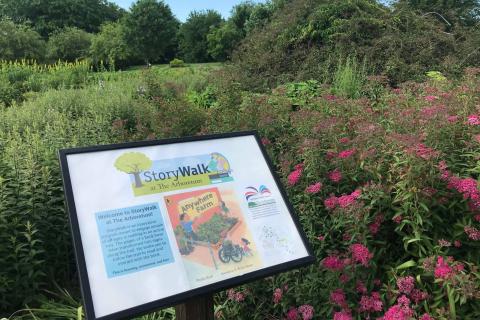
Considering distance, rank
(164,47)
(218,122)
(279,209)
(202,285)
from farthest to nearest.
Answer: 1. (164,47)
2. (218,122)
3. (279,209)
4. (202,285)

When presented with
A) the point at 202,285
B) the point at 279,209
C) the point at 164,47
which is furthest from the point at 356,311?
the point at 164,47

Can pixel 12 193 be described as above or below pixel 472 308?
above

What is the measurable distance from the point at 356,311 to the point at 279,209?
71 cm

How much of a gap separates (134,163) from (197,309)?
0.70m

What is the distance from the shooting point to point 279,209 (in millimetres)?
2086

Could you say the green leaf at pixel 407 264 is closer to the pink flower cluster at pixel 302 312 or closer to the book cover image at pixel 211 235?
the pink flower cluster at pixel 302 312

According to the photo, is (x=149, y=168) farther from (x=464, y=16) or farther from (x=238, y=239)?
(x=464, y=16)

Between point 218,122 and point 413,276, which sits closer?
point 413,276

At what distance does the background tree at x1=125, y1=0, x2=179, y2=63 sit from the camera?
38188 millimetres

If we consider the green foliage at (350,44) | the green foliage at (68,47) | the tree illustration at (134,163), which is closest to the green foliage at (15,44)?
the green foliage at (68,47)

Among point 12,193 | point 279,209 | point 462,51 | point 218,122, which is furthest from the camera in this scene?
point 462,51

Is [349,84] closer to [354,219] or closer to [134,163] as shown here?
[354,219]

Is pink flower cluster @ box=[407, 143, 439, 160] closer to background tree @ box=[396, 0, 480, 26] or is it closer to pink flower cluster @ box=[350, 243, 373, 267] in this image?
pink flower cluster @ box=[350, 243, 373, 267]

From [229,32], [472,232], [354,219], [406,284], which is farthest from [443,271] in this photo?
[229,32]
